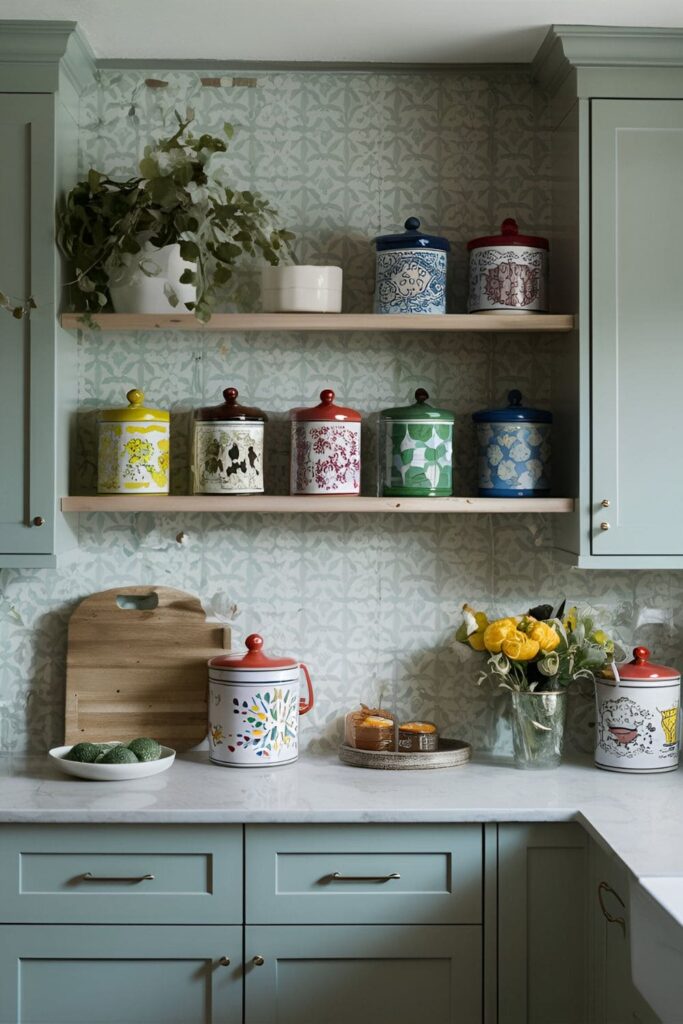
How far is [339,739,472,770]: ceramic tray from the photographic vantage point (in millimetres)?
2490

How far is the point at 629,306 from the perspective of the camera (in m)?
2.43

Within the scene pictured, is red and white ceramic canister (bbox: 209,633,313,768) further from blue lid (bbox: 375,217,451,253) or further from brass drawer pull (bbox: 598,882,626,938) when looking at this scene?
blue lid (bbox: 375,217,451,253)

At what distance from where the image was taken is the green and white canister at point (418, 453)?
8.28ft

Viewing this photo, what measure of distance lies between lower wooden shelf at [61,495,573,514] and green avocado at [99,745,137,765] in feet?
1.72

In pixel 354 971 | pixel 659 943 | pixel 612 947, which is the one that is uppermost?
pixel 659 943

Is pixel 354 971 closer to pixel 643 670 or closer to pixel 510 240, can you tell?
pixel 643 670

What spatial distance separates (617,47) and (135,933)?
2.11 m

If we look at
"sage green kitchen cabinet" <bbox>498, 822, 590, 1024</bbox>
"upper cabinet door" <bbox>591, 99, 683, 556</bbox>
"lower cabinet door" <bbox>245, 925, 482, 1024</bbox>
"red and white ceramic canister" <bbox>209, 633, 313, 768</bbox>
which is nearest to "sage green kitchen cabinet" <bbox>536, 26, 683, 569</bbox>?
"upper cabinet door" <bbox>591, 99, 683, 556</bbox>

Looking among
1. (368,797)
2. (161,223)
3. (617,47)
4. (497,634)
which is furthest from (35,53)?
(368,797)

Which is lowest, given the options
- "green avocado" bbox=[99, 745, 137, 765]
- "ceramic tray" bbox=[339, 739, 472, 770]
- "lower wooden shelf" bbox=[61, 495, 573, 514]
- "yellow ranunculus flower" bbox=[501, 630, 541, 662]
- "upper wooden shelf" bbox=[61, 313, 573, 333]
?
"ceramic tray" bbox=[339, 739, 472, 770]

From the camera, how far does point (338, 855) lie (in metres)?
2.22

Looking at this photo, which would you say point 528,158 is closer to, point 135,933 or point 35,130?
point 35,130

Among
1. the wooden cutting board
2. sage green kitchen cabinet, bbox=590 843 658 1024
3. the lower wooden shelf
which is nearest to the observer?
sage green kitchen cabinet, bbox=590 843 658 1024

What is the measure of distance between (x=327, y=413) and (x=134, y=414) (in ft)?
1.44
